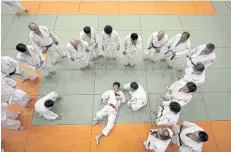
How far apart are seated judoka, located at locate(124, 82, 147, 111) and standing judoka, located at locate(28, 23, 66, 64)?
85.9 inches

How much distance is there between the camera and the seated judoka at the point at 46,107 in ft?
12.9

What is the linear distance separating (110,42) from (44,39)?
154 centimetres

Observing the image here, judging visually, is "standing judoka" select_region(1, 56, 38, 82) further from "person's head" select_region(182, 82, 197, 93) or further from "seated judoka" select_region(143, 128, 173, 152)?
"person's head" select_region(182, 82, 197, 93)

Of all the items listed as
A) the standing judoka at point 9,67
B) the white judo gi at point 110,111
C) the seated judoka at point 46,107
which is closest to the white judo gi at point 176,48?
the white judo gi at point 110,111

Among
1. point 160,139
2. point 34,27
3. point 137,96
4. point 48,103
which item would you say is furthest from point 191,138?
point 34,27

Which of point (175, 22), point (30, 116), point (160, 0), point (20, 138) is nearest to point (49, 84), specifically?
point (30, 116)

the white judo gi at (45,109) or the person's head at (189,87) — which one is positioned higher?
the person's head at (189,87)

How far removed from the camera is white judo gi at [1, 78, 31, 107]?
3794 mm

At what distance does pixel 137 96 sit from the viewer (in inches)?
163

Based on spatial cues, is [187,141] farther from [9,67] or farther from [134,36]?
[9,67]

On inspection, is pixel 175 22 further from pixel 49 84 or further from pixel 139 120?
pixel 49 84

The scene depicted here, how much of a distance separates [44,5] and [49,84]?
323 cm

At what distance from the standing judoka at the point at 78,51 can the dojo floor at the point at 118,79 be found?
2.00ft

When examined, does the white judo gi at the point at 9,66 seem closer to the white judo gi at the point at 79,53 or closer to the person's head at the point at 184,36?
the white judo gi at the point at 79,53
